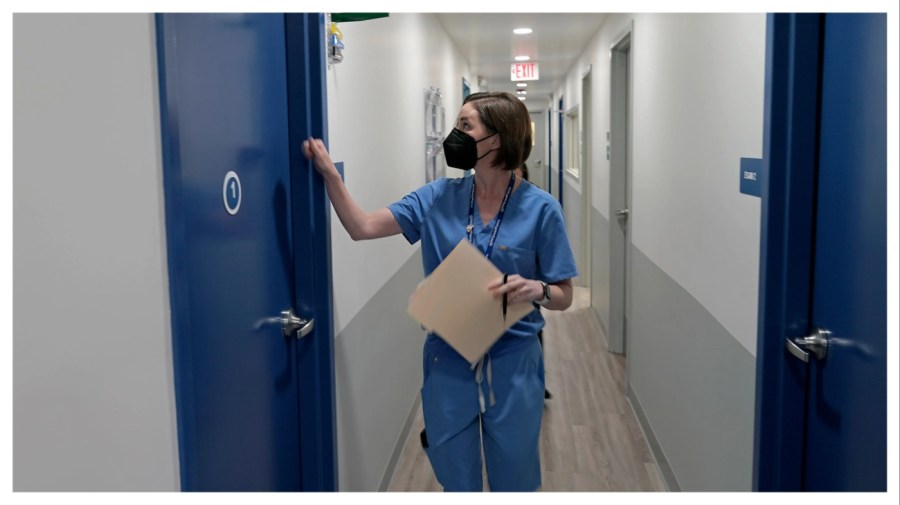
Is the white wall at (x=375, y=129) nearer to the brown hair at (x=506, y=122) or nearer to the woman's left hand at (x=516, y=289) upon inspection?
the brown hair at (x=506, y=122)

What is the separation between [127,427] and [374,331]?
5.49 ft

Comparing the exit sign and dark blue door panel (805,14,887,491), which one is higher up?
the exit sign

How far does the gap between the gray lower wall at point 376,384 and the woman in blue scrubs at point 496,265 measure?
1.46 ft

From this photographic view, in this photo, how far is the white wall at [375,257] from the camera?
2.22 metres

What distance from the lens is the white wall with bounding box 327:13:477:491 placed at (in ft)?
7.29

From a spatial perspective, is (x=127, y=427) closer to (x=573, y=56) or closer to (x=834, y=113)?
(x=834, y=113)

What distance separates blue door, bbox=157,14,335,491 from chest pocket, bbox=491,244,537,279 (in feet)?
1.34

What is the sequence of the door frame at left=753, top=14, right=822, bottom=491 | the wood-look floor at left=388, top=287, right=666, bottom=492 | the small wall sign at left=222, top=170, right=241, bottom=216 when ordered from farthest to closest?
the wood-look floor at left=388, top=287, right=666, bottom=492, the door frame at left=753, top=14, right=822, bottom=491, the small wall sign at left=222, top=170, right=241, bottom=216

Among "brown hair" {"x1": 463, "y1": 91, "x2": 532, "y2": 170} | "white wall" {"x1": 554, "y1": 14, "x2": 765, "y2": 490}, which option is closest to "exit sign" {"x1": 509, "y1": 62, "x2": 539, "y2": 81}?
"white wall" {"x1": 554, "y1": 14, "x2": 765, "y2": 490}

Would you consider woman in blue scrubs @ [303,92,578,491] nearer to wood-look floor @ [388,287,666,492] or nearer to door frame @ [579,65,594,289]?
wood-look floor @ [388,287,666,492]

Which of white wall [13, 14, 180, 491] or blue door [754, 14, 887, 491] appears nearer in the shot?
white wall [13, 14, 180, 491]

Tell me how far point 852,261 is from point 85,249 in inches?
52.4
